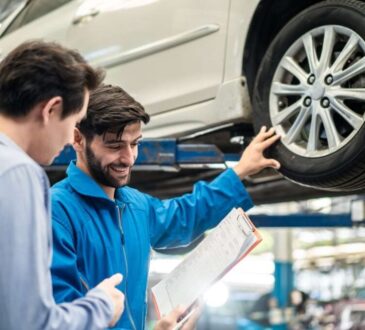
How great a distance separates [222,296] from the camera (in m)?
7.87

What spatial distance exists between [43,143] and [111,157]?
554mm

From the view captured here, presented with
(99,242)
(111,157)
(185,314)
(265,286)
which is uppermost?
(111,157)

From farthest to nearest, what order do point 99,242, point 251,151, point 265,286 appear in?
point 265,286 < point 251,151 < point 99,242

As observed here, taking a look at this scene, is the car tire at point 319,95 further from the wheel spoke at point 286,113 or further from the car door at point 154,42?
the car door at point 154,42

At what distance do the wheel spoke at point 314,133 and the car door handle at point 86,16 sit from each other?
135 centimetres

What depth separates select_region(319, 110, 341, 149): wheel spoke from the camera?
6.88ft

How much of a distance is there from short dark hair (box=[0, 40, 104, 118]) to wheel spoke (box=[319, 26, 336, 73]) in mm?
1065

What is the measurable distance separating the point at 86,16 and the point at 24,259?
2264 millimetres

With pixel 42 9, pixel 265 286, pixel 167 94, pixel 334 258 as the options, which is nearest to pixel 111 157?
pixel 167 94

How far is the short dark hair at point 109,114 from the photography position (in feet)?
5.64

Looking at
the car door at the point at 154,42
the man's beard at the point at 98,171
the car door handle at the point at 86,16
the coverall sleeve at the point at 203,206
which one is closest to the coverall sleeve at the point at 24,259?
the man's beard at the point at 98,171

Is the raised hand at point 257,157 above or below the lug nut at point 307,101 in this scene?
below

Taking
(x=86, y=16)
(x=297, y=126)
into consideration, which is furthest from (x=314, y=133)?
(x=86, y=16)

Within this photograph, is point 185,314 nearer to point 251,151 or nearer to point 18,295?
point 18,295
